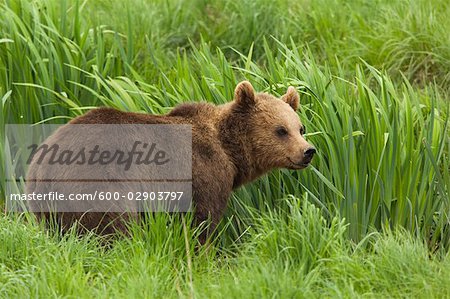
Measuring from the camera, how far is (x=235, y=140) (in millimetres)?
6059

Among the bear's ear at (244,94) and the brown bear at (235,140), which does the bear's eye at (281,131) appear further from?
the bear's ear at (244,94)

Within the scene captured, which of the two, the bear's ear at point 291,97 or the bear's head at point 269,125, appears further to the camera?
the bear's ear at point 291,97

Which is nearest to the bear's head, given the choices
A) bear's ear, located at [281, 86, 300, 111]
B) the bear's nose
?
bear's ear, located at [281, 86, 300, 111]

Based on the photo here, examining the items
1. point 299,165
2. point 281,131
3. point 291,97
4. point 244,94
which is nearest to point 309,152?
point 299,165

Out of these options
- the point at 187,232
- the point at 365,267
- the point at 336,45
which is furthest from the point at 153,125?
the point at 336,45

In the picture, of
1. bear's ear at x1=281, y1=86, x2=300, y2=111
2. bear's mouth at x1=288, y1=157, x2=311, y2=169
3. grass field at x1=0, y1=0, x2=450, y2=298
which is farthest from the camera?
bear's ear at x1=281, y1=86, x2=300, y2=111

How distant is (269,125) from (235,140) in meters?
0.23

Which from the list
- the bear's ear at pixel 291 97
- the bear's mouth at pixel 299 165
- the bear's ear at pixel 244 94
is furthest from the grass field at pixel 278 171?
the bear's ear at pixel 244 94

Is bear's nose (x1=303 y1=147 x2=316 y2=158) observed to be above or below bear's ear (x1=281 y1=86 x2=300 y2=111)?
below

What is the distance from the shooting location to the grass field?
477cm

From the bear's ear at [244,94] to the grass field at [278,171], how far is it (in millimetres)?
398

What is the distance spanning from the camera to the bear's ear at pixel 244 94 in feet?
19.5

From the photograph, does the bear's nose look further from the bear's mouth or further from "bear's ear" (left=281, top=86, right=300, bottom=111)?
"bear's ear" (left=281, top=86, right=300, bottom=111)

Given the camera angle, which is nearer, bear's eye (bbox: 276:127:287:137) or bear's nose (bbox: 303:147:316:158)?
bear's nose (bbox: 303:147:316:158)
